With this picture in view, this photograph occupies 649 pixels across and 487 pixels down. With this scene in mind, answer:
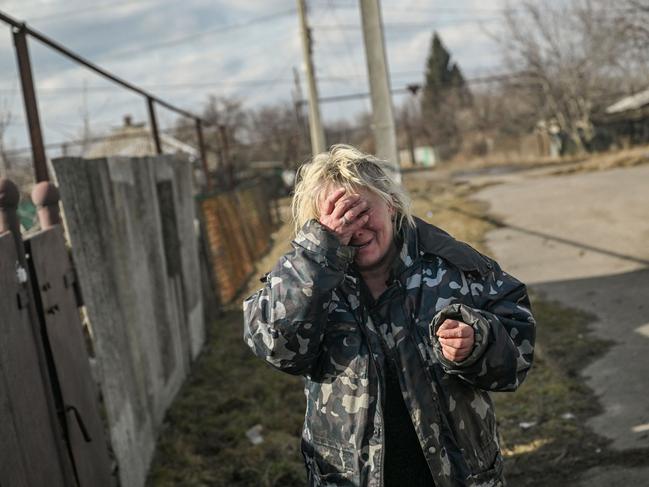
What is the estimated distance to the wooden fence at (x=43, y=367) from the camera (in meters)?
2.75

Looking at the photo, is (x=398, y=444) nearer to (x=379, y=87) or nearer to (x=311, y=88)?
(x=379, y=87)

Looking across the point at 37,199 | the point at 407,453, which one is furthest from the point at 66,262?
the point at 407,453

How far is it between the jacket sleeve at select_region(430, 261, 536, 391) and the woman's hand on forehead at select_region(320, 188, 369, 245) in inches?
14.5

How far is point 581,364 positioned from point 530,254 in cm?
509

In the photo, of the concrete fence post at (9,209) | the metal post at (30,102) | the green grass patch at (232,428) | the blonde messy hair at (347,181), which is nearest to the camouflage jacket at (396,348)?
the blonde messy hair at (347,181)

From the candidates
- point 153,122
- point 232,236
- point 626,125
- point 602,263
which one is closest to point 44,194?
point 153,122

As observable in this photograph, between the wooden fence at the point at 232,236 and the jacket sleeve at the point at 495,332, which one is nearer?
the jacket sleeve at the point at 495,332

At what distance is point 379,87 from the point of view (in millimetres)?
7941

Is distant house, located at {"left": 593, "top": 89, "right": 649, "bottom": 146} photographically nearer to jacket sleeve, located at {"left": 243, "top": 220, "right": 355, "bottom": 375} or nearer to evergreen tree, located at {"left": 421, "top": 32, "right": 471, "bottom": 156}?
evergreen tree, located at {"left": 421, "top": 32, "right": 471, "bottom": 156}

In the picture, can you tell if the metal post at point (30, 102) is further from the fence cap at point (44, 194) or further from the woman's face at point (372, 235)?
the woman's face at point (372, 235)

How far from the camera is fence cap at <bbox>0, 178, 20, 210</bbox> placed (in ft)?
10.5

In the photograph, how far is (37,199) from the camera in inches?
156

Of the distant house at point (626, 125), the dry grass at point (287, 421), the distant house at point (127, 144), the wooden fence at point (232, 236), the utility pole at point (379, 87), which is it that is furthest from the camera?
the distant house at point (626, 125)

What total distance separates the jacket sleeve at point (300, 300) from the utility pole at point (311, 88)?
16751 millimetres
